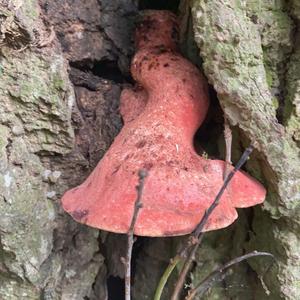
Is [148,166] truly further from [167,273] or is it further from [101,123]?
[101,123]

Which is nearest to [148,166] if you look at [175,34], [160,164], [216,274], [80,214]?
[160,164]

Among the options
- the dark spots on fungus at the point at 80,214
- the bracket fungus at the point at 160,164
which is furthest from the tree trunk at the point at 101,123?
the dark spots on fungus at the point at 80,214

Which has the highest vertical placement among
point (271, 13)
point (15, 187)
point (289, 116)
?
point (271, 13)

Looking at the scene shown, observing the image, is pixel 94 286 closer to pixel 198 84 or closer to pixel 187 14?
pixel 198 84

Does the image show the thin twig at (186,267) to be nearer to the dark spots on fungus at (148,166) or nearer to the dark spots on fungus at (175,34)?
the dark spots on fungus at (148,166)

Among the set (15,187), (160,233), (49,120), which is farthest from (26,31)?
(160,233)

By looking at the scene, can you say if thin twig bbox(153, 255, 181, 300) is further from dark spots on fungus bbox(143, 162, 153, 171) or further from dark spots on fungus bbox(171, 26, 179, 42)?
dark spots on fungus bbox(171, 26, 179, 42)

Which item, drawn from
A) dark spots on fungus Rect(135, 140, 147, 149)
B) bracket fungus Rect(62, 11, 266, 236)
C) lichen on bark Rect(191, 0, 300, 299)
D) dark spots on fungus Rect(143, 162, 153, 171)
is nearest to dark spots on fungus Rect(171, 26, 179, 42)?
bracket fungus Rect(62, 11, 266, 236)
